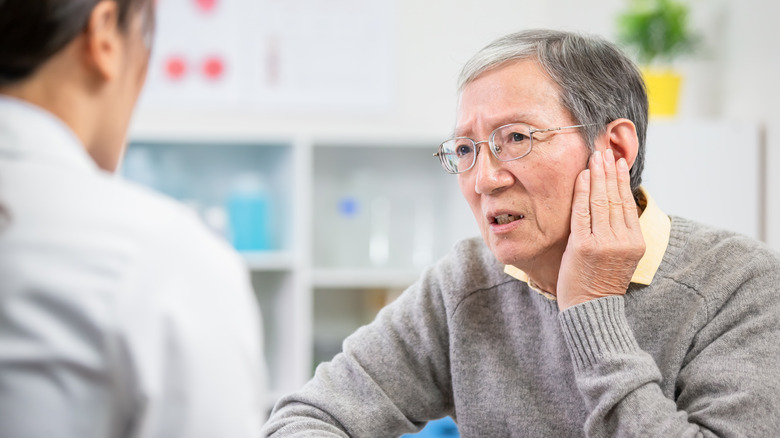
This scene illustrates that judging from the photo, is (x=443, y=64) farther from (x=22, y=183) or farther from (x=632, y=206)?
(x=22, y=183)

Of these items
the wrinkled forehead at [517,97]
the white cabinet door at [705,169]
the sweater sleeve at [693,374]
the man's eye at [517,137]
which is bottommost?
the white cabinet door at [705,169]

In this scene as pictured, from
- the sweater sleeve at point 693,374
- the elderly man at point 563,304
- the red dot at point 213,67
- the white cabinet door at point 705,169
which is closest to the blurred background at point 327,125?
the red dot at point 213,67

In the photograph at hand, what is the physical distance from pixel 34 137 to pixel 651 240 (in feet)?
3.08

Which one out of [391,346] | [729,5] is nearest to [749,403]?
[391,346]

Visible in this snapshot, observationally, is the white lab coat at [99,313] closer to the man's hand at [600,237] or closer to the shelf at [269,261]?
the man's hand at [600,237]

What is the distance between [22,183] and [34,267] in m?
0.07

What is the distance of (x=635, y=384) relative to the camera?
3.36ft

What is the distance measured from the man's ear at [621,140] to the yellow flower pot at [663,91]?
1322 millimetres

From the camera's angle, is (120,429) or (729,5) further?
(729,5)

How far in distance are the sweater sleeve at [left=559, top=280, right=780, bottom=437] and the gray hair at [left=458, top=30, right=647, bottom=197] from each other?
0.29m

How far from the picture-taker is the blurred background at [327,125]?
2.56 m

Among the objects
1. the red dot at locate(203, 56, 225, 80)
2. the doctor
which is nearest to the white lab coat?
the doctor

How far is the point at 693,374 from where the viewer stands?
1.08 m

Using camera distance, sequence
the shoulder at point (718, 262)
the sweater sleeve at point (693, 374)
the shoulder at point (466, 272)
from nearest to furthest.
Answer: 1. the sweater sleeve at point (693, 374)
2. the shoulder at point (718, 262)
3. the shoulder at point (466, 272)
